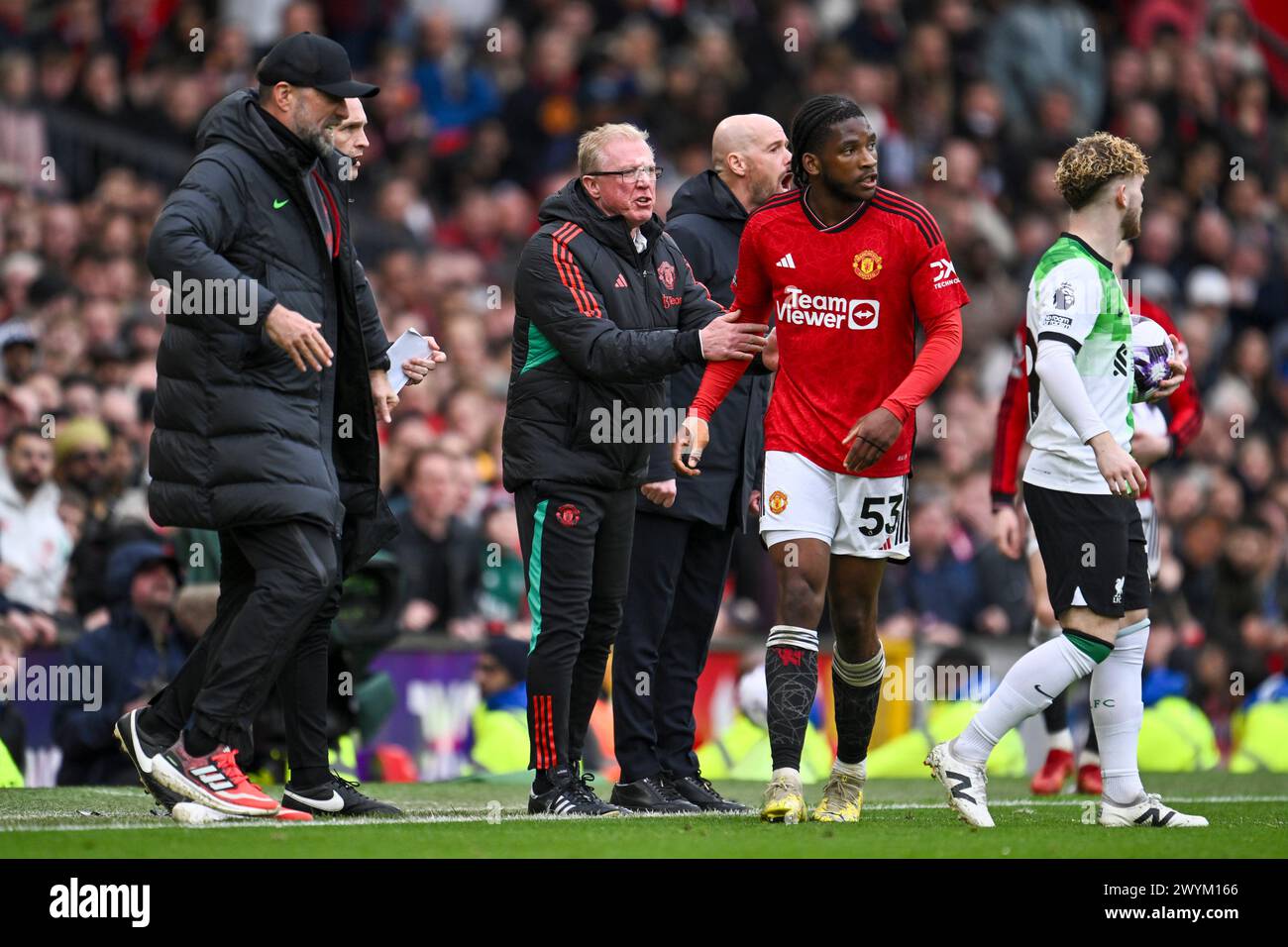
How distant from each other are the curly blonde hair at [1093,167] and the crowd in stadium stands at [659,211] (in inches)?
194

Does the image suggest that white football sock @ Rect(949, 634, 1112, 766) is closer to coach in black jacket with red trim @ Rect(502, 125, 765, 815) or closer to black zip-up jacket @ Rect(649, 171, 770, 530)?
coach in black jacket with red trim @ Rect(502, 125, 765, 815)

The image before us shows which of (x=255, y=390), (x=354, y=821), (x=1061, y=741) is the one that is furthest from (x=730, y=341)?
(x=1061, y=741)

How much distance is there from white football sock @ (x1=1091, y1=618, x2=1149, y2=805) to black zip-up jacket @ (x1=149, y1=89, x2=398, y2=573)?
2.54m

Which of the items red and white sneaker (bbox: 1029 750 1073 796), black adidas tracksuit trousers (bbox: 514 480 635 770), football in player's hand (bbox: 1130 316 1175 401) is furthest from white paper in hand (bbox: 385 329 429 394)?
red and white sneaker (bbox: 1029 750 1073 796)

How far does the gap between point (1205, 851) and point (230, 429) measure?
3.13 metres

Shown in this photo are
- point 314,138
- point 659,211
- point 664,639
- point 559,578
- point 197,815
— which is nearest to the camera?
point 197,815

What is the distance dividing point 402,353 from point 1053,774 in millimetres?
3594

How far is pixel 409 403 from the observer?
44.5ft

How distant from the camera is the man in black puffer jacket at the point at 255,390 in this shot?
670cm

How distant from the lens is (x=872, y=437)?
6.83 meters

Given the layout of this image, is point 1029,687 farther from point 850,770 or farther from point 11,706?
point 11,706

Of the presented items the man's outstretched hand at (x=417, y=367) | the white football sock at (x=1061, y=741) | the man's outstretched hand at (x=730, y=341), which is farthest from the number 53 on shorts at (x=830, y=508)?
the white football sock at (x=1061, y=741)
